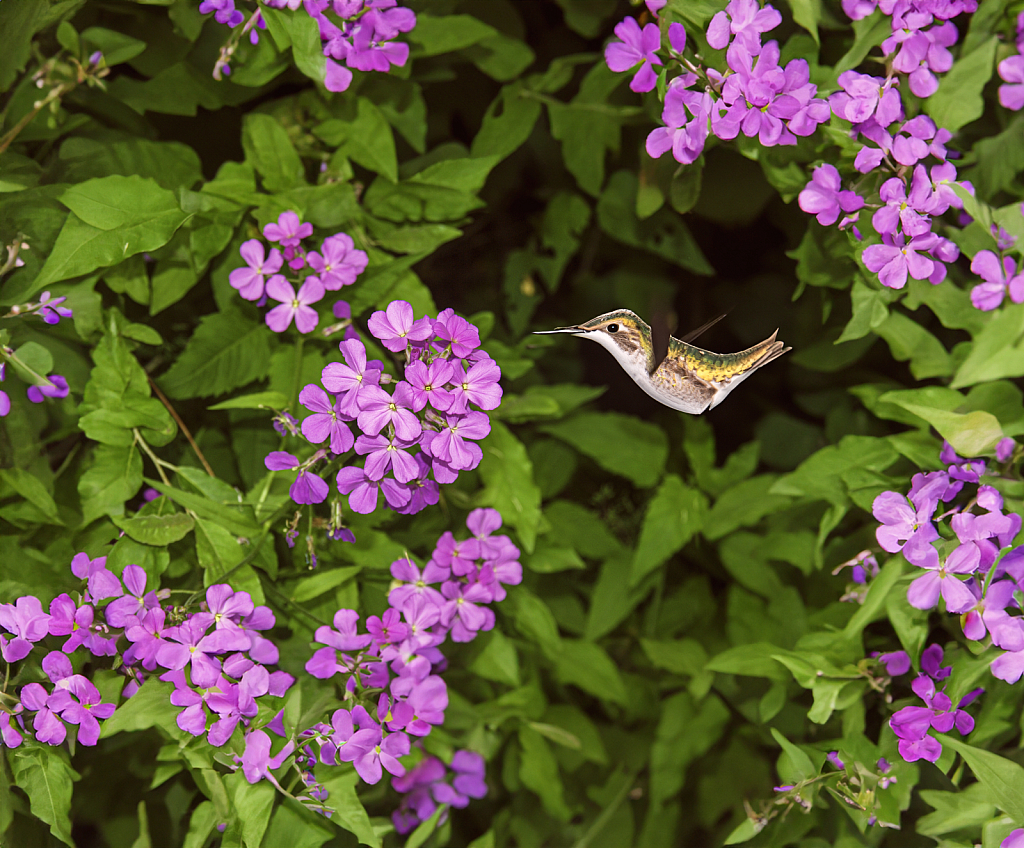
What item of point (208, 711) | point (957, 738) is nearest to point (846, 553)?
point (957, 738)

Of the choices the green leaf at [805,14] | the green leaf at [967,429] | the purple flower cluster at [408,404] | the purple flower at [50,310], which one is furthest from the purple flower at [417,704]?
the green leaf at [805,14]

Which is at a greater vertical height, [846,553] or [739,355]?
[739,355]

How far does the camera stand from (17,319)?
1.30 meters

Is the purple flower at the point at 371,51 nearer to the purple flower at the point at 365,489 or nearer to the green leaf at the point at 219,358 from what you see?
the green leaf at the point at 219,358

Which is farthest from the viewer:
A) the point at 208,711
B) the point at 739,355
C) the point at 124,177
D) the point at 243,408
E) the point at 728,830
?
the point at 728,830

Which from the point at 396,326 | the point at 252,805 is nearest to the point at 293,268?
the point at 396,326

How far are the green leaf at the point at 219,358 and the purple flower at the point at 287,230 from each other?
18 centimetres

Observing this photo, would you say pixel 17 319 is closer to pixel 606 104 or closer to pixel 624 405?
pixel 606 104

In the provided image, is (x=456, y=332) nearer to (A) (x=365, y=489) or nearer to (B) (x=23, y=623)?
(A) (x=365, y=489)

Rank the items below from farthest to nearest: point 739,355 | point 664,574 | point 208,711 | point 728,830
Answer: point 664,574 → point 728,830 → point 208,711 → point 739,355

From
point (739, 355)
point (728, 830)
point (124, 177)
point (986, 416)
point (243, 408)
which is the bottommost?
point (728, 830)

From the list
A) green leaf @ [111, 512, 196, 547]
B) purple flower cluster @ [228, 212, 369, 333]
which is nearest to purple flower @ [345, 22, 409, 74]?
purple flower cluster @ [228, 212, 369, 333]

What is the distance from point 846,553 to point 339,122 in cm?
132

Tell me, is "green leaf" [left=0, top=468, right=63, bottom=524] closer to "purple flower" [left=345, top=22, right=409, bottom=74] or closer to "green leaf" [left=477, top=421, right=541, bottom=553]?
"green leaf" [left=477, top=421, right=541, bottom=553]
